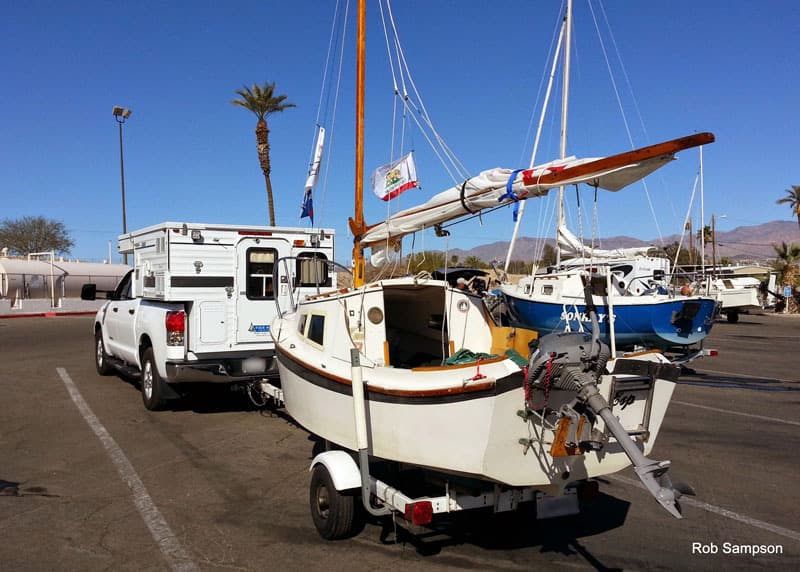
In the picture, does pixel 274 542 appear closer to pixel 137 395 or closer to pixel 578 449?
pixel 578 449

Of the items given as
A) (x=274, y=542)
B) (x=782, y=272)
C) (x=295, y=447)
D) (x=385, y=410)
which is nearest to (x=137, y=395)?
(x=295, y=447)

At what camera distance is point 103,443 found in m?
8.01

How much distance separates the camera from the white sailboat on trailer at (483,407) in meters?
4.21

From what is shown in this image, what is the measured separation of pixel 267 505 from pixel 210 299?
3.88m

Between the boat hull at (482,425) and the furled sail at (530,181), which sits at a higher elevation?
the furled sail at (530,181)

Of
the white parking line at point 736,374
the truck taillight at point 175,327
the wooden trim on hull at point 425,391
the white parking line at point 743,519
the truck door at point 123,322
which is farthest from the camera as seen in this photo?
the white parking line at point 736,374

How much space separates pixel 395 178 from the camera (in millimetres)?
7832

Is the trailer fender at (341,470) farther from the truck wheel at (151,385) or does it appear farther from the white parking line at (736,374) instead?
the white parking line at (736,374)

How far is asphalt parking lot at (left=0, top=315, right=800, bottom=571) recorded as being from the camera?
486 centimetres

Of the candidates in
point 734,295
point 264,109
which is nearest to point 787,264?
point 734,295

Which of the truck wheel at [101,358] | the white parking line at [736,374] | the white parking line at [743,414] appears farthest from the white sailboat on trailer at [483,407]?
the white parking line at [736,374]

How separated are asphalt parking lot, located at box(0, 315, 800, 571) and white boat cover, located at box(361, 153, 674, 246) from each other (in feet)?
9.18

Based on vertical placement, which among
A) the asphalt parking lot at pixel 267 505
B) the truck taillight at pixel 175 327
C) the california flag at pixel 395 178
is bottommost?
the asphalt parking lot at pixel 267 505

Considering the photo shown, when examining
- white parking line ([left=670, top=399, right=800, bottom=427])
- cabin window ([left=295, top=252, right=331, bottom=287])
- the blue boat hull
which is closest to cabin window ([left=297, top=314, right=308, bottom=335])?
cabin window ([left=295, top=252, right=331, bottom=287])
